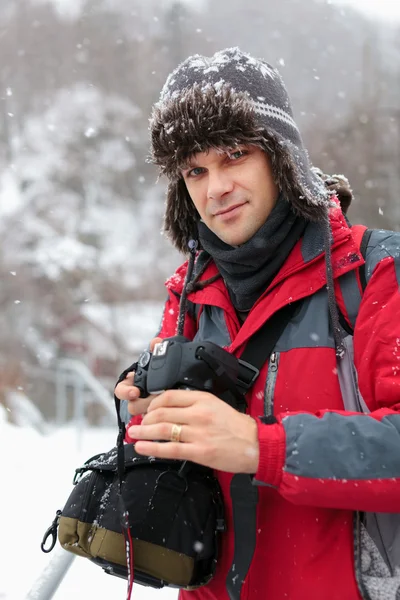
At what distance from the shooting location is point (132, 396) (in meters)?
1.30

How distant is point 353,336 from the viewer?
49.5 inches

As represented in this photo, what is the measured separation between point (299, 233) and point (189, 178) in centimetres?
37

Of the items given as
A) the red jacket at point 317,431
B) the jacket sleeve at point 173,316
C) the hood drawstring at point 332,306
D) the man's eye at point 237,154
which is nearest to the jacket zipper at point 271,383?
the red jacket at point 317,431

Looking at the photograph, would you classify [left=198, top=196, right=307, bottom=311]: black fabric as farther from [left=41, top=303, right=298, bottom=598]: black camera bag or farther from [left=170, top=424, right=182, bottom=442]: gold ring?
[left=170, top=424, right=182, bottom=442]: gold ring

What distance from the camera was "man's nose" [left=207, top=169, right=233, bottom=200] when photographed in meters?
1.45

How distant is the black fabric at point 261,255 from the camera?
1441mm

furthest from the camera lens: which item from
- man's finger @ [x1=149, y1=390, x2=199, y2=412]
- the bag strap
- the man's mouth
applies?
the bag strap

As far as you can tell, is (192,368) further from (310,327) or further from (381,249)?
(381,249)

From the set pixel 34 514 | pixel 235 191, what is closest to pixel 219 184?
pixel 235 191

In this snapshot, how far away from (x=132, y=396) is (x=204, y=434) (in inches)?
11.9

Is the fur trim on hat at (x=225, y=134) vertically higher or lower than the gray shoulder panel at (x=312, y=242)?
higher

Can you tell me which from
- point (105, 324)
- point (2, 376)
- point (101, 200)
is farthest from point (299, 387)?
point (101, 200)

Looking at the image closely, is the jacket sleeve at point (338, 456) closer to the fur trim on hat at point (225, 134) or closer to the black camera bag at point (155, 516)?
the black camera bag at point (155, 516)

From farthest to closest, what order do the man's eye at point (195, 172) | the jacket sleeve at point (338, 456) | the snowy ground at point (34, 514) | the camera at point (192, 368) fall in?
1. the snowy ground at point (34, 514)
2. the man's eye at point (195, 172)
3. the camera at point (192, 368)
4. the jacket sleeve at point (338, 456)
